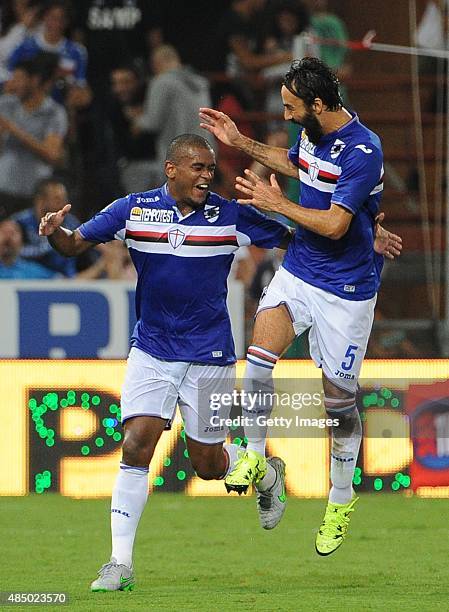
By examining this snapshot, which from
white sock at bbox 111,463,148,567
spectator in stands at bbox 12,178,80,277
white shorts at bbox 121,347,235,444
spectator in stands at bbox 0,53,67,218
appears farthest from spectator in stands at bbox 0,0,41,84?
white sock at bbox 111,463,148,567

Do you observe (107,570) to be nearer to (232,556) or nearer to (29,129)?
(232,556)

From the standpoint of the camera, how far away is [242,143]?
8.64m

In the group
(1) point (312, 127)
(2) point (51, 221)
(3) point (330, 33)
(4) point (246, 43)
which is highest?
(3) point (330, 33)

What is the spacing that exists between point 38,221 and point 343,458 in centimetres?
660

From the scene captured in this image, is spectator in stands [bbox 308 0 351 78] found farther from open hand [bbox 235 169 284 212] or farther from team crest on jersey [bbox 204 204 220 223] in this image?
open hand [bbox 235 169 284 212]

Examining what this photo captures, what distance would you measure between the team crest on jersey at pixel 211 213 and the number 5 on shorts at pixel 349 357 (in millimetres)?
1058

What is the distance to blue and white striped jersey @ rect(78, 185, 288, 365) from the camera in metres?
8.63

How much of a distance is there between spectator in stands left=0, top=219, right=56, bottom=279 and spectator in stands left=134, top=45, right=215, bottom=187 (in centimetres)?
174

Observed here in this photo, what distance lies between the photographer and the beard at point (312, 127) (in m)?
8.38

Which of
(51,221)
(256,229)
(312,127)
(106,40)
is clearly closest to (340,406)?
(256,229)

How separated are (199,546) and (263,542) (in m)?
0.50

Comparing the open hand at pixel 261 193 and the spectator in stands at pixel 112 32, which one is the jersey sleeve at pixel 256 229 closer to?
the open hand at pixel 261 193

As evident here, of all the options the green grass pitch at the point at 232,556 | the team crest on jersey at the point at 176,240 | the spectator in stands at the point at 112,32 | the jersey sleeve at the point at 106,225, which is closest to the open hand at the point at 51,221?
the jersey sleeve at the point at 106,225

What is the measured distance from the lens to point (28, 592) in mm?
8305
